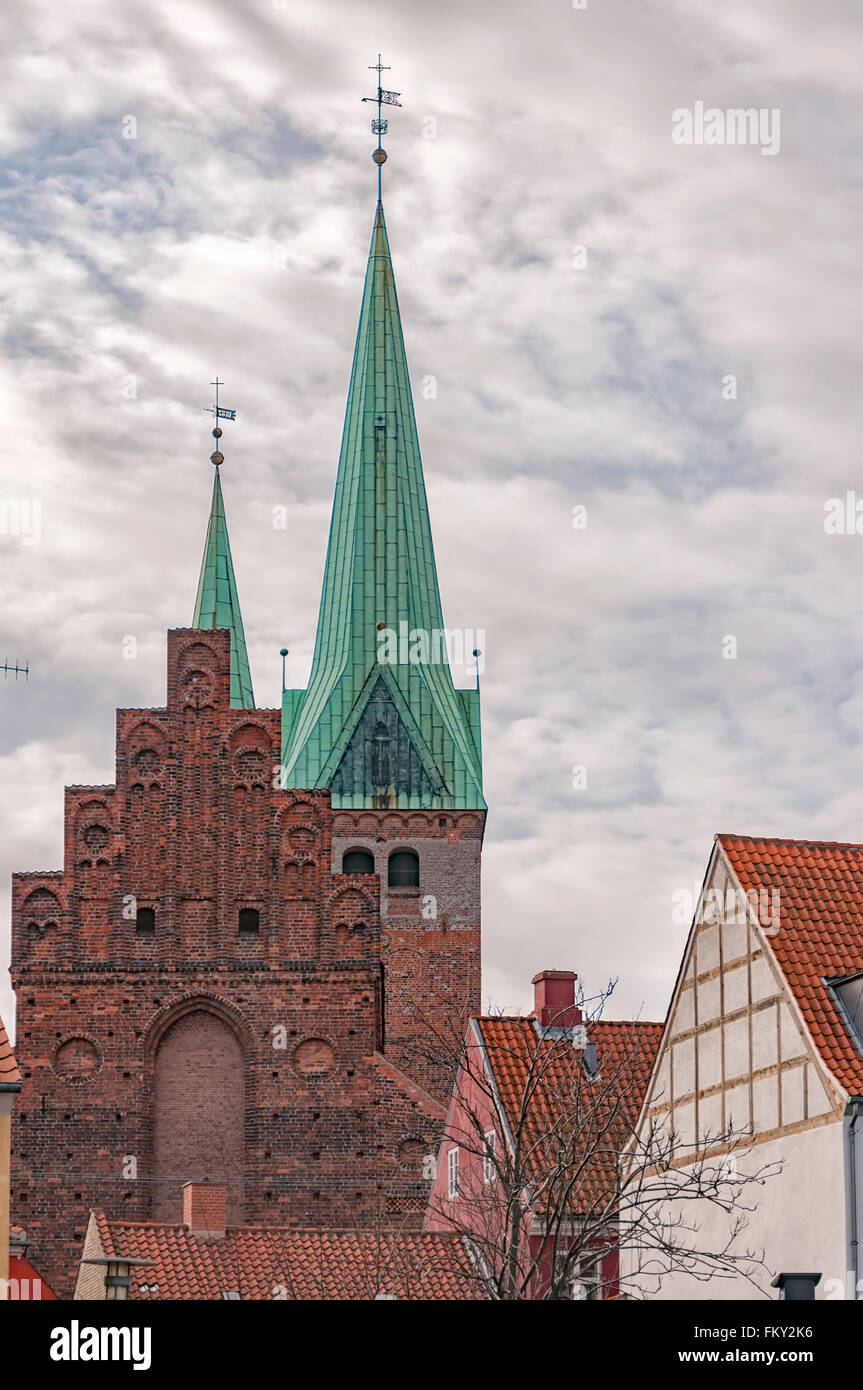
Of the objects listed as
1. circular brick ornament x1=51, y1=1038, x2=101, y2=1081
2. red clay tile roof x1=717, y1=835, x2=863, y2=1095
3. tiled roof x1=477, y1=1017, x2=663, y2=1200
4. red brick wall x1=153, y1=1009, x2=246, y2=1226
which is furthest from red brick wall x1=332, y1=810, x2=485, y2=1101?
red clay tile roof x1=717, y1=835, x2=863, y2=1095

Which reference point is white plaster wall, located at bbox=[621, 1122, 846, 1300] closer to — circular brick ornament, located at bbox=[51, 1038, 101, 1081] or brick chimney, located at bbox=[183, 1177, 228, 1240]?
brick chimney, located at bbox=[183, 1177, 228, 1240]

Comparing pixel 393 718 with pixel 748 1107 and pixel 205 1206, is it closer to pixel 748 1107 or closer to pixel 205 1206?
pixel 205 1206

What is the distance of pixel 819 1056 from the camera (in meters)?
19.7

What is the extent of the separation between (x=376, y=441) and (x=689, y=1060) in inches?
1388

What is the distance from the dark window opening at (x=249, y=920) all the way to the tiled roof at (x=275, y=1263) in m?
10.4

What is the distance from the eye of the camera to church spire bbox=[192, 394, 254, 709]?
51.9 metres

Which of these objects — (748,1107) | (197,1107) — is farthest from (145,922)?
(748,1107)

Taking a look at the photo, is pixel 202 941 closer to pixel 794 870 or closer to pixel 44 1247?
pixel 44 1247

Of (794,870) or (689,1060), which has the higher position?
(794,870)

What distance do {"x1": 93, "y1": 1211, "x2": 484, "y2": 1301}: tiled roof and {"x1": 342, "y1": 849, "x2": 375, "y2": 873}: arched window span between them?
21005 mm

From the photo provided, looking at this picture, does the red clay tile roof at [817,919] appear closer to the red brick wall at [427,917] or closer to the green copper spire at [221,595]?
the red brick wall at [427,917]

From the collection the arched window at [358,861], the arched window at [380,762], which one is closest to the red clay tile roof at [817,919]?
the arched window at [358,861]
